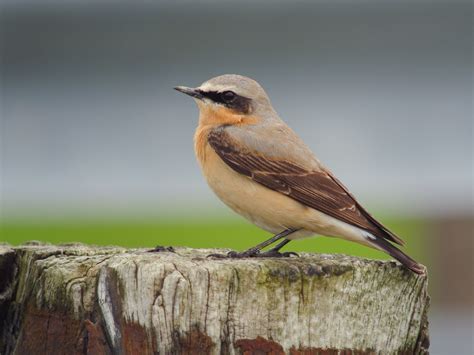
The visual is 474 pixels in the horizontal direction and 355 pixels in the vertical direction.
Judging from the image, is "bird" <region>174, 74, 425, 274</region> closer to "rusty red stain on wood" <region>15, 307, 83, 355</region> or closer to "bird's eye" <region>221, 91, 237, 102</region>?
"bird's eye" <region>221, 91, 237, 102</region>

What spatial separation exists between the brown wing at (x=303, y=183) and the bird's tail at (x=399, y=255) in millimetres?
111

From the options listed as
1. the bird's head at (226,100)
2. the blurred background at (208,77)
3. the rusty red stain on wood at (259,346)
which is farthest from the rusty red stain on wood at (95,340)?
the blurred background at (208,77)

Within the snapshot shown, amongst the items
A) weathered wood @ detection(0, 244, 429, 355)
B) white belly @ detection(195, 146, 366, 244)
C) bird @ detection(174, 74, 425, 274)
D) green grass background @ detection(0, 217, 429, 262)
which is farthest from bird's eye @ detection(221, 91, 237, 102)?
green grass background @ detection(0, 217, 429, 262)

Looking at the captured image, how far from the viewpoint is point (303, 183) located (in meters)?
7.47

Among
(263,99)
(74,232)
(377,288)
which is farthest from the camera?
(74,232)

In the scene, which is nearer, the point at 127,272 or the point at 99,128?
the point at 127,272

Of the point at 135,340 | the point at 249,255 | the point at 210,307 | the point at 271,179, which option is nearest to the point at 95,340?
the point at 135,340

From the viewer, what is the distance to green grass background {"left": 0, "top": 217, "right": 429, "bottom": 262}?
44.6 ft

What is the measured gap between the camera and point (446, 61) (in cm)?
2578

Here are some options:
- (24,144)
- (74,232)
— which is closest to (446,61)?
(24,144)

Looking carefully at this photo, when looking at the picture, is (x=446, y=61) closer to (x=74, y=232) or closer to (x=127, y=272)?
(x=74, y=232)

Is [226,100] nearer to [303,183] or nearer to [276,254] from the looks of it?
[303,183]

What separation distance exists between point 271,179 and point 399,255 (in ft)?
5.01

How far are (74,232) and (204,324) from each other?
9.51 meters
